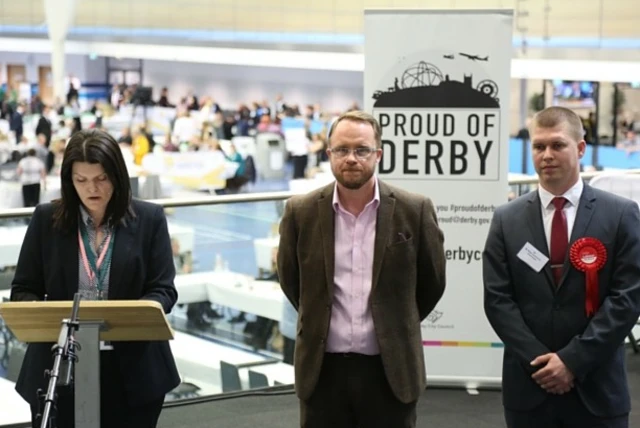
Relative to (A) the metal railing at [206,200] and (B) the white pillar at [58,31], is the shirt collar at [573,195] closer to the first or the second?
(A) the metal railing at [206,200]

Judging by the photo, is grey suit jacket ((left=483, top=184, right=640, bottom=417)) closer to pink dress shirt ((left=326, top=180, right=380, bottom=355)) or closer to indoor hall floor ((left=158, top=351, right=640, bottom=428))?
pink dress shirt ((left=326, top=180, right=380, bottom=355))

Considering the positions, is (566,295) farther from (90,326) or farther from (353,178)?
(90,326)

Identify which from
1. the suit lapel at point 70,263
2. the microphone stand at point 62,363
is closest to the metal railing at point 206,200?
the suit lapel at point 70,263

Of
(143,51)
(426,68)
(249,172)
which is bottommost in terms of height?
(249,172)

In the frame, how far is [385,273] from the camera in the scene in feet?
9.59

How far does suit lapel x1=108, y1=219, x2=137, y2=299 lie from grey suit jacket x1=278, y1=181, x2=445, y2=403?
1.55 feet

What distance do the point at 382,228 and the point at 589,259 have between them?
0.60 metres

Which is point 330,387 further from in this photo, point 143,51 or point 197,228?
point 143,51

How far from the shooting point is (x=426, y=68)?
524 centimetres

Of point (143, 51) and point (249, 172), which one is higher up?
point (143, 51)

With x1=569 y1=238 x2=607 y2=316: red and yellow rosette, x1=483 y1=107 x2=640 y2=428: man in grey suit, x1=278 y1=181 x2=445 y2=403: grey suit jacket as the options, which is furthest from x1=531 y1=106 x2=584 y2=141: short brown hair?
x1=278 y1=181 x2=445 y2=403: grey suit jacket

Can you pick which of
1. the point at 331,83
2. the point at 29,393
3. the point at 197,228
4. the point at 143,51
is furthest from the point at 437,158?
the point at 143,51

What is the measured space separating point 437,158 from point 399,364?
2.48 meters

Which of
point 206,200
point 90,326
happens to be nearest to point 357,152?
point 90,326
